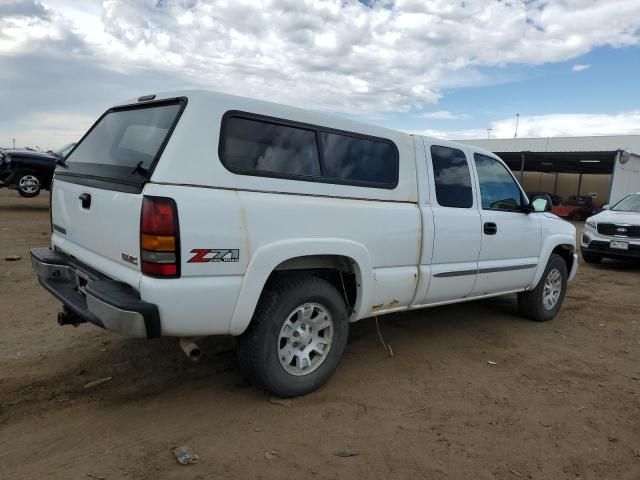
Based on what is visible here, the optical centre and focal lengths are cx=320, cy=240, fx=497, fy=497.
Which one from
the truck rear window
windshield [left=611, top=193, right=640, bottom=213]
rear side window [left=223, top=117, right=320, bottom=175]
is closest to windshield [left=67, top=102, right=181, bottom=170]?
the truck rear window

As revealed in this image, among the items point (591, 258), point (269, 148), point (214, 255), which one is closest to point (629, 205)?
point (591, 258)

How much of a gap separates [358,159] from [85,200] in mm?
1899

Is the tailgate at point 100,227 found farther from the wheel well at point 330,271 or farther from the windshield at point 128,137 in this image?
the wheel well at point 330,271

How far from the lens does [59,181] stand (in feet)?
12.1

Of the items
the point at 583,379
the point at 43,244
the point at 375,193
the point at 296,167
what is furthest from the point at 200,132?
the point at 43,244

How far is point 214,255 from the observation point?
110 inches

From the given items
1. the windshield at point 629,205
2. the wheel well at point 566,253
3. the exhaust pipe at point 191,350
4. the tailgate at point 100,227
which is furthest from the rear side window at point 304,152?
the windshield at point 629,205

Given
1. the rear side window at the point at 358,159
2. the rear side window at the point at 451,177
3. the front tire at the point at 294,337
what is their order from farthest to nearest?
1. the rear side window at the point at 451,177
2. the rear side window at the point at 358,159
3. the front tire at the point at 294,337

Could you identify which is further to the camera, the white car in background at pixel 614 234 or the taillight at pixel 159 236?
the white car in background at pixel 614 234

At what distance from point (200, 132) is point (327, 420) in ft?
6.44

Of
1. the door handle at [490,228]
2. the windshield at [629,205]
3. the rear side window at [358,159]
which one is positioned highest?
the rear side window at [358,159]

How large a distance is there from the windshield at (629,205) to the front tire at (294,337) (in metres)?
9.48

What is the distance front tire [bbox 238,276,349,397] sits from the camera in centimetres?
315

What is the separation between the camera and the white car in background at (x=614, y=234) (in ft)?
31.2
